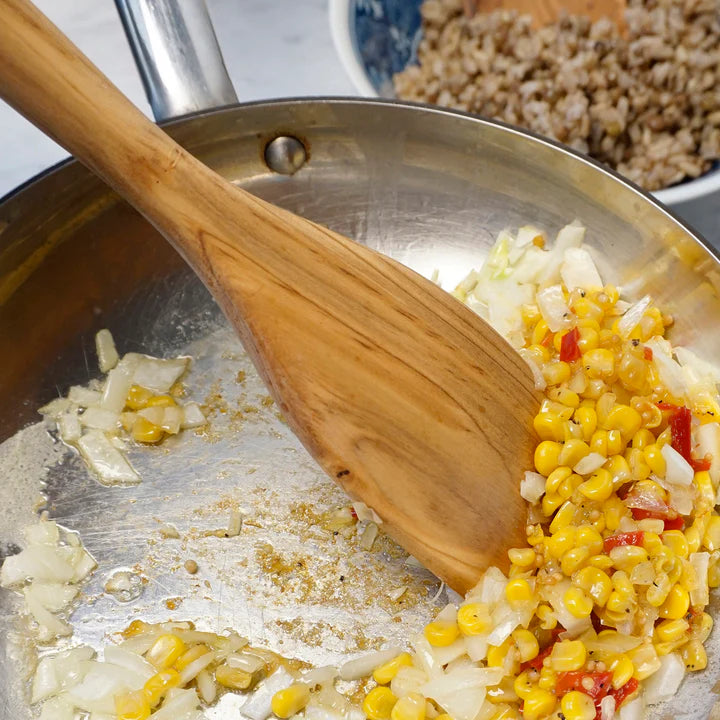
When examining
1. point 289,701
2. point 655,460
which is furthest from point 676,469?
point 289,701

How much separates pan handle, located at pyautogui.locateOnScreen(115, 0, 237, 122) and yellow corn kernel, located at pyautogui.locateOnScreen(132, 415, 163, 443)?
0.51 m

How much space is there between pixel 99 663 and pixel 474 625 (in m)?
0.52

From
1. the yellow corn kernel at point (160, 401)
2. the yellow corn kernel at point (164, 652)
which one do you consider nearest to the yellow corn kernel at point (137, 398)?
the yellow corn kernel at point (160, 401)

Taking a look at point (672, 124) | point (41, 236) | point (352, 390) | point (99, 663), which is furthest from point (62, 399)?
point (672, 124)

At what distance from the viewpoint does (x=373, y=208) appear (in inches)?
66.5

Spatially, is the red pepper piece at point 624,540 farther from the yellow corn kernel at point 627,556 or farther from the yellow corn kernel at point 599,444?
the yellow corn kernel at point 599,444

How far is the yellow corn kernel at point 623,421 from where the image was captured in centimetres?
129

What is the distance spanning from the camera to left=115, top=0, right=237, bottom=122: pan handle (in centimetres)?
151

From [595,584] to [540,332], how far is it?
0.43 meters

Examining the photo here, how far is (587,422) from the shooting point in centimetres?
129

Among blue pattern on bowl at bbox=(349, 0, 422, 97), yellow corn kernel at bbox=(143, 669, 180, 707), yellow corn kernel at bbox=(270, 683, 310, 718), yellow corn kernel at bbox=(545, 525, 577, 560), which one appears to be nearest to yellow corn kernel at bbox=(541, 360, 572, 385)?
yellow corn kernel at bbox=(545, 525, 577, 560)

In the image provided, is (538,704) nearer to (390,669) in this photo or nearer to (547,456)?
(390,669)

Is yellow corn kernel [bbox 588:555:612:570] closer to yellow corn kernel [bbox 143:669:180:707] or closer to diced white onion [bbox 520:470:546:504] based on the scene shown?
diced white onion [bbox 520:470:546:504]

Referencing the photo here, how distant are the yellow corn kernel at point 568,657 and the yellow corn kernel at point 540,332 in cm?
49
